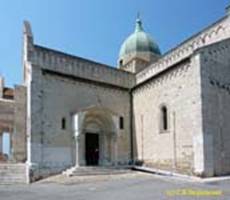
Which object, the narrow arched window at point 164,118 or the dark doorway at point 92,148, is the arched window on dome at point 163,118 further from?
the dark doorway at point 92,148

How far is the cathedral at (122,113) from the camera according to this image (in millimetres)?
16375

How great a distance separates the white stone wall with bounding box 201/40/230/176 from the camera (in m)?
15.9

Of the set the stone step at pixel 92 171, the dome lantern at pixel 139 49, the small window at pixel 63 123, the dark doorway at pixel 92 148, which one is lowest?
the stone step at pixel 92 171

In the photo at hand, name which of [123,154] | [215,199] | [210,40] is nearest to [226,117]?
[210,40]

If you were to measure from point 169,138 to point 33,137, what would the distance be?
7042mm

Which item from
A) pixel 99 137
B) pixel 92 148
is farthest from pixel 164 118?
pixel 92 148

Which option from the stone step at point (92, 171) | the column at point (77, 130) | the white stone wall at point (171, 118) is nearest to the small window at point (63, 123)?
the column at point (77, 130)

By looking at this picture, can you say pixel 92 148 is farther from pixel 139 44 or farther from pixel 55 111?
pixel 139 44

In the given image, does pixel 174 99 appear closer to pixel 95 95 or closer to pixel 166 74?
pixel 166 74

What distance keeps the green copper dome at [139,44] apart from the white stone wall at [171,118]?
8218mm

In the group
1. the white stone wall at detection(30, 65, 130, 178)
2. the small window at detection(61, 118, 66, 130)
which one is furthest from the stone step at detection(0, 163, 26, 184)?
the small window at detection(61, 118, 66, 130)

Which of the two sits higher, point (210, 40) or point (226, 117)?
point (210, 40)

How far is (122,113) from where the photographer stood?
21609 millimetres

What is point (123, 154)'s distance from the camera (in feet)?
68.9
